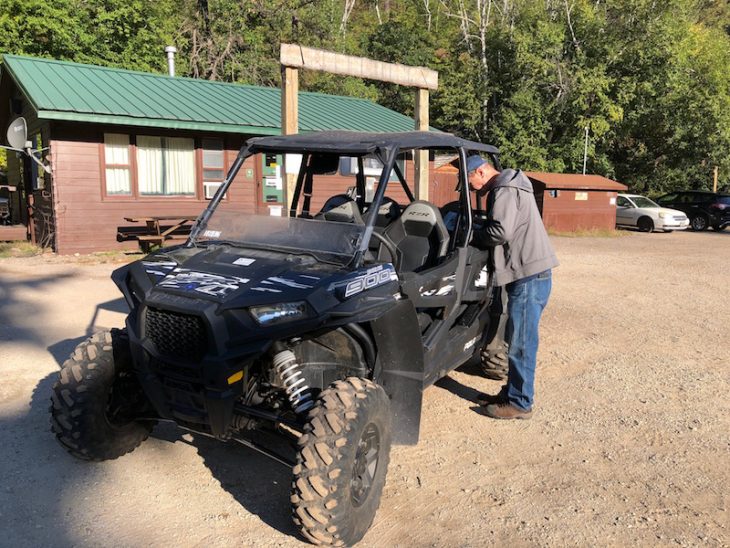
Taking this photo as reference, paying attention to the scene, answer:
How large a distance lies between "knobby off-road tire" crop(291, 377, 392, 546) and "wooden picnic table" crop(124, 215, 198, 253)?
1074 cm

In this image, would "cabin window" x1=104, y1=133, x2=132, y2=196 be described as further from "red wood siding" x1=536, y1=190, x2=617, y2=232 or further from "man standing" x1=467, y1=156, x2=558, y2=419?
"red wood siding" x1=536, y1=190, x2=617, y2=232

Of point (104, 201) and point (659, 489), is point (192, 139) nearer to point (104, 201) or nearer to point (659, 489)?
point (104, 201)

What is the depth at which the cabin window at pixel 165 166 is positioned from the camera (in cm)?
1480

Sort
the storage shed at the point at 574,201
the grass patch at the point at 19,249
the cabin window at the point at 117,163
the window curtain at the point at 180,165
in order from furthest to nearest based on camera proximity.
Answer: the storage shed at the point at 574,201 < the window curtain at the point at 180,165 < the cabin window at the point at 117,163 < the grass patch at the point at 19,249

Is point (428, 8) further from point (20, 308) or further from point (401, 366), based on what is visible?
point (401, 366)

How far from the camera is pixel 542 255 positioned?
459 cm

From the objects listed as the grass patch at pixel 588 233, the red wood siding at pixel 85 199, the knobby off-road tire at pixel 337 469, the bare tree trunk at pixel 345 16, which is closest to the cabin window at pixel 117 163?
the red wood siding at pixel 85 199

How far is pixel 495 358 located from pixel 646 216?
20834mm

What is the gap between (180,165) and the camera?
1530 centimetres

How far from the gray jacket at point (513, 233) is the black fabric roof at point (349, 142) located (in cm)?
52

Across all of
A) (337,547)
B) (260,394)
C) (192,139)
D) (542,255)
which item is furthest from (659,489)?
(192,139)

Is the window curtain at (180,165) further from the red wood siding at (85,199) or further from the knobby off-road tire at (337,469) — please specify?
the knobby off-road tire at (337,469)

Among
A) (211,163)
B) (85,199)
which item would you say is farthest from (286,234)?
Answer: (211,163)

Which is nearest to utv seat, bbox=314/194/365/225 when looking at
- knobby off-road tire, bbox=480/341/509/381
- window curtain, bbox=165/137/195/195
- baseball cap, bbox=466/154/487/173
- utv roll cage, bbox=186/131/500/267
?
utv roll cage, bbox=186/131/500/267
